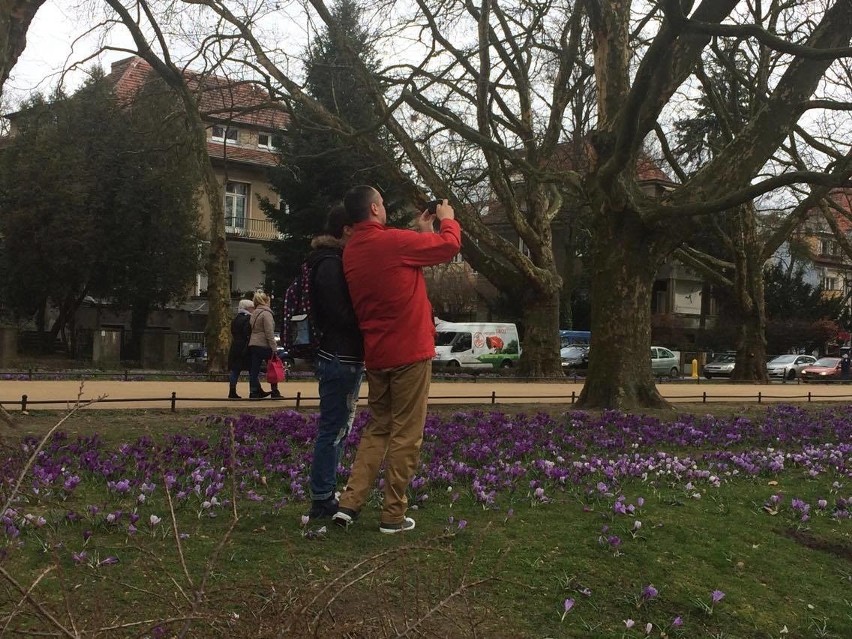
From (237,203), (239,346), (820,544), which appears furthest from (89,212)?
(820,544)

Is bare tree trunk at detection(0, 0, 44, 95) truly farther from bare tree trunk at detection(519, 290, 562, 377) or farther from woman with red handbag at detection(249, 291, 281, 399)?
bare tree trunk at detection(519, 290, 562, 377)

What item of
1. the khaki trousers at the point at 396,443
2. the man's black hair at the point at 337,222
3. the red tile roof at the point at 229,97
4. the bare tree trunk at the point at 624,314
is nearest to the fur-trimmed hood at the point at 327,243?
the man's black hair at the point at 337,222

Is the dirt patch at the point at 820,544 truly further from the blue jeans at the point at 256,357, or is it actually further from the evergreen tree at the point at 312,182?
the evergreen tree at the point at 312,182

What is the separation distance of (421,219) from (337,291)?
743 millimetres

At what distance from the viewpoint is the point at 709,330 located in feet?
181

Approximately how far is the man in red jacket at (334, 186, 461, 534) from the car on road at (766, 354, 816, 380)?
45.2m

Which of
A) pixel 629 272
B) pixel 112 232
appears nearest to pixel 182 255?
pixel 112 232

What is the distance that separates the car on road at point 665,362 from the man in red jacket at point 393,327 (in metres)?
40.2

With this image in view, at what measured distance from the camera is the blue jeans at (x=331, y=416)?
16.2ft

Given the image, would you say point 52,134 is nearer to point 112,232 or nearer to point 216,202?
point 112,232

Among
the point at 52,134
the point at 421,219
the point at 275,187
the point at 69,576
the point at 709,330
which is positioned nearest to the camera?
the point at 69,576

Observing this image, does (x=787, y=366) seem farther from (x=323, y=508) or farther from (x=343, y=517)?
(x=343, y=517)

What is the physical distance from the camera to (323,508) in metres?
5.01

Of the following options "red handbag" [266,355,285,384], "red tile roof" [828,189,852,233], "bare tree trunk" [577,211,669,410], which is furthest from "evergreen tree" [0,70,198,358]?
"red tile roof" [828,189,852,233]
